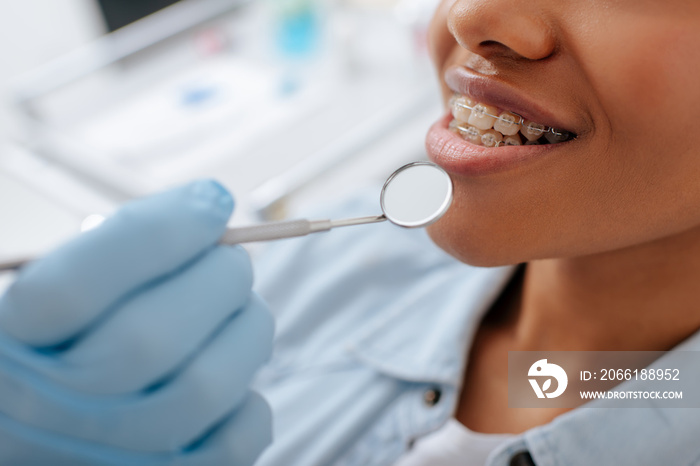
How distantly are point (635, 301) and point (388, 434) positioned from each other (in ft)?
1.47

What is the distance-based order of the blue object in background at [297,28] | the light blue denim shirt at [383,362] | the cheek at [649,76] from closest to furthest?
1. the cheek at [649,76]
2. the light blue denim shirt at [383,362]
3. the blue object in background at [297,28]

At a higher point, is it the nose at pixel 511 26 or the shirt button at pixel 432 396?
the nose at pixel 511 26

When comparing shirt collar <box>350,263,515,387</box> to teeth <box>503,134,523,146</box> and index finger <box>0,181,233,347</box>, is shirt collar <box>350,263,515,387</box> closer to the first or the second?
teeth <box>503,134,523,146</box>

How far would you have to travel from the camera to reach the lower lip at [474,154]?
723 mm

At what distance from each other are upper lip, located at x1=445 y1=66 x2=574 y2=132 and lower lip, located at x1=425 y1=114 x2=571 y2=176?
33mm

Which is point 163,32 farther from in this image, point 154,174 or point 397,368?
point 397,368

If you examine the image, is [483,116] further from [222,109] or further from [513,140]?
[222,109]

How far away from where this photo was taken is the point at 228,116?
6.19 feet

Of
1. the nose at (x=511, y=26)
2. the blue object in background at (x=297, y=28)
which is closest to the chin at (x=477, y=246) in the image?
the nose at (x=511, y=26)

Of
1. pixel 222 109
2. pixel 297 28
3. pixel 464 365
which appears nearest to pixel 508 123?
pixel 464 365

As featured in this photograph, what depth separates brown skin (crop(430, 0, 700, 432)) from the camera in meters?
0.63

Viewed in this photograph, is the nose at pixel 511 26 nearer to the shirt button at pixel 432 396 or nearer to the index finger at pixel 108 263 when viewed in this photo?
the index finger at pixel 108 263

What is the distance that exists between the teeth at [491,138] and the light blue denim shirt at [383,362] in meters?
→ 0.36

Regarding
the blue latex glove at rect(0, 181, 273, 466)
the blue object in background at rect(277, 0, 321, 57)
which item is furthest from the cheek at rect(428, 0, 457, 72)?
the blue object in background at rect(277, 0, 321, 57)
